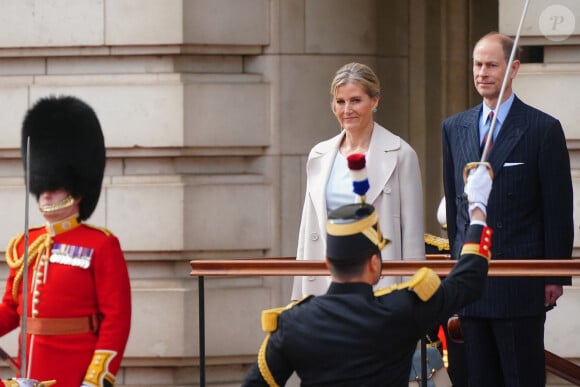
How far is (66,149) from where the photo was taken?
6629mm

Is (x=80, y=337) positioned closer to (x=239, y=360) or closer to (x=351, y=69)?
(x=351, y=69)

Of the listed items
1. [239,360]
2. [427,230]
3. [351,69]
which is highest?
[351,69]

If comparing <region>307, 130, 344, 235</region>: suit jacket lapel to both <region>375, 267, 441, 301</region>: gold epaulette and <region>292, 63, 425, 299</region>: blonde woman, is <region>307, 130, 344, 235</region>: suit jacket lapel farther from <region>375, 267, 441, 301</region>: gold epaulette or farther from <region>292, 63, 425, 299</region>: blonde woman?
<region>375, 267, 441, 301</region>: gold epaulette

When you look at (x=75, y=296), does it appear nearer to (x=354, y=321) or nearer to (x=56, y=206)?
(x=56, y=206)

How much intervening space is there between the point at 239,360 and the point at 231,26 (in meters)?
1.85

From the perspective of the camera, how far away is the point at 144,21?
9.42 metres

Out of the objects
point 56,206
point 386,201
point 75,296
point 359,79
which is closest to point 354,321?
point 75,296

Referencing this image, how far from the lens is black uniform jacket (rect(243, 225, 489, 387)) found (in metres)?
5.12

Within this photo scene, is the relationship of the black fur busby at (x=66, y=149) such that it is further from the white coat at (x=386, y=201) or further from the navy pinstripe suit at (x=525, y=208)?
the navy pinstripe suit at (x=525, y=208)

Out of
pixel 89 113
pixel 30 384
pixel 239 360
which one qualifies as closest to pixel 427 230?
pixel 239 360

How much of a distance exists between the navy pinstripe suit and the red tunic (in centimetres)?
142

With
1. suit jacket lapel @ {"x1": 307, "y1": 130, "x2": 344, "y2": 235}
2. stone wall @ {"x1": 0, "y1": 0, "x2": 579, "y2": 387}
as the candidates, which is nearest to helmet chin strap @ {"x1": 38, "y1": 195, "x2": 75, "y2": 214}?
suit jacket lapel @ {"x1": 307, "y1": 130, "x2": 344, "y2": 235}

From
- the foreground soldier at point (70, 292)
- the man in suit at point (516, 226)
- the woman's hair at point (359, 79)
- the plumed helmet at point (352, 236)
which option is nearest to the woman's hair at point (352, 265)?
the plumed helmet at point (352, 236)

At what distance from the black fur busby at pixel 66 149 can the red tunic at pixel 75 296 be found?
239 mm
